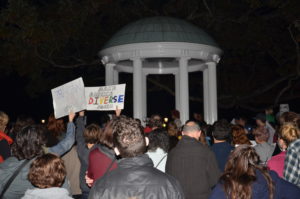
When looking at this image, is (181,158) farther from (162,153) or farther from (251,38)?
(251,38)

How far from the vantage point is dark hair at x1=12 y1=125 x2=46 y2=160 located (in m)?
4.15

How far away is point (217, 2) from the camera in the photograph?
22375 millimetres

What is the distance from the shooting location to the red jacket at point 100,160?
4785mm

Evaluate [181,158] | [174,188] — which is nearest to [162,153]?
[181,158]

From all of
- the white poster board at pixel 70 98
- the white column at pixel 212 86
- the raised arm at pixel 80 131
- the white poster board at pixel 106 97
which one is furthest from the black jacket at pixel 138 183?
the white column at pixel 212 86

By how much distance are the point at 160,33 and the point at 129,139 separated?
39.8 ft

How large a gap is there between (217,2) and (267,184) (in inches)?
795

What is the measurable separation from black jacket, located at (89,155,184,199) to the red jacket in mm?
1562

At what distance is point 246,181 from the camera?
3527 millimetres

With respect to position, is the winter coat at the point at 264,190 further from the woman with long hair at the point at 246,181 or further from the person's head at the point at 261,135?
the person's head at the point at 261,135

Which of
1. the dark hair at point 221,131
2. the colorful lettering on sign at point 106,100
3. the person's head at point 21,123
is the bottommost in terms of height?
the dark hair at point 221,131

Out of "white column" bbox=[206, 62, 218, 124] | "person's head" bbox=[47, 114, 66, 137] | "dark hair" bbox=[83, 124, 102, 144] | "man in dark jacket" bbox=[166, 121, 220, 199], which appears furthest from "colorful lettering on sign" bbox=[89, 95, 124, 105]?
"white column" bbox=[206, 62, 218, 124]

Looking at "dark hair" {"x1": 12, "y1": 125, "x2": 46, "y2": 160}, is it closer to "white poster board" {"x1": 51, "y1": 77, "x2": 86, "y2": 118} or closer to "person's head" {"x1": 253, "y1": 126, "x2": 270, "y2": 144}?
"white poster board" {"x1": 51, "y1": 77, "x2": 86, "y2": 118}

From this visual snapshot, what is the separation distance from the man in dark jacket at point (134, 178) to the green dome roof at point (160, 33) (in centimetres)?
1155
